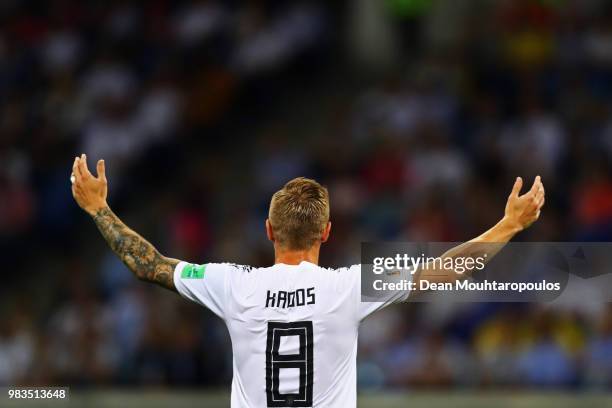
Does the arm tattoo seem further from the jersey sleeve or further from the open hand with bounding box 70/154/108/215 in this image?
the jersey sleeve

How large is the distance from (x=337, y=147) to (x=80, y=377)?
3.90 metres

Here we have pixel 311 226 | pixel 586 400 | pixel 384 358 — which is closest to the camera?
pixel 311 226

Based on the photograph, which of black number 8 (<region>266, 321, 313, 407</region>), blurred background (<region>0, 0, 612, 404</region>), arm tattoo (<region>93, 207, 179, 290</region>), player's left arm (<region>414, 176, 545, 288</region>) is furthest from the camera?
blurred background (<region>0, 0, 612, 404</region>)

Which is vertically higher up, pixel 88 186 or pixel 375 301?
pixel 88 186

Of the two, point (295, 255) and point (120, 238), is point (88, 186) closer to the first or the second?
point (120, 238)

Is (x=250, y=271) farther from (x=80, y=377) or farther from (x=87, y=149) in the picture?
(x=87, y=149)

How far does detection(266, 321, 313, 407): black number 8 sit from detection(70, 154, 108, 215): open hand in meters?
1.13

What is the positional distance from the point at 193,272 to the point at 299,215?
1.93ft

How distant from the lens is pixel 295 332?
17.9 feet

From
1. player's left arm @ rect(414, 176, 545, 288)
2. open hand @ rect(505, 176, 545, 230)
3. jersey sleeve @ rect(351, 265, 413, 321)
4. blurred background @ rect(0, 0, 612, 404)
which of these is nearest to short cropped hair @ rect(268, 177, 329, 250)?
jersey sleeve @ rect(351, 265, 413, 321)

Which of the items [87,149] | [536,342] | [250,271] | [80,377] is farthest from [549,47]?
[250,271]

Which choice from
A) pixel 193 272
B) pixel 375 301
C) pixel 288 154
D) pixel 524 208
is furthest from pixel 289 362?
pixel 288 154

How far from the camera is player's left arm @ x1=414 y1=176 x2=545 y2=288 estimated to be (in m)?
5.54

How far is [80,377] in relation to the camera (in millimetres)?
12289
